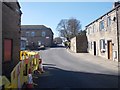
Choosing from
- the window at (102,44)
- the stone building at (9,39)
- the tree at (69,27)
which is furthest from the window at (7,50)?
the tree at (69,27)

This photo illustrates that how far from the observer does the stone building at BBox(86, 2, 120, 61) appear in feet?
85.8

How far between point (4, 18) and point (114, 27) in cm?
1526

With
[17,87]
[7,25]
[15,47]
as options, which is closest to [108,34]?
[15,47]

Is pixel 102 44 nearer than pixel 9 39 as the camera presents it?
No

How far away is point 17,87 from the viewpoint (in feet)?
33.4

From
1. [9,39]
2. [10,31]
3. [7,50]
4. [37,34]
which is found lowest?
[7,50]

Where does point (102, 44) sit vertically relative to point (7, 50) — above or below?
above

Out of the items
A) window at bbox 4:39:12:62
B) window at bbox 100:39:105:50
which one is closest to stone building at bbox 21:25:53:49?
window at bbox 100:39:105:50

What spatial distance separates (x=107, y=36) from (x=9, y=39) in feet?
54.4

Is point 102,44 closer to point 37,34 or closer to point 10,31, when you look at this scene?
point 10,31

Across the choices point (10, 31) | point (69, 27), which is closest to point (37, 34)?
point (69, 27)

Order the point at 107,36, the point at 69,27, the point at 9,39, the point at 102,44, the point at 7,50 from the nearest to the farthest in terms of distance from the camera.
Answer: the point at 7,50
the point at 9,39
the point at 107,36
the point at 102,44
the point at 69,27

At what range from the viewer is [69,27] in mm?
86875

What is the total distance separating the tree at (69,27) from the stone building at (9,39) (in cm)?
6428
